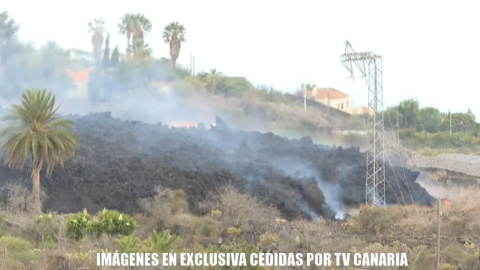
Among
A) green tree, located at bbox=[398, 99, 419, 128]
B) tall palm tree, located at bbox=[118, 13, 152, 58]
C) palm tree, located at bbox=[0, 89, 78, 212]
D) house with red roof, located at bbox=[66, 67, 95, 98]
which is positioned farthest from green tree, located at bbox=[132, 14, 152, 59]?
palm tree, located at bbox=[0, 89, 78, 212]

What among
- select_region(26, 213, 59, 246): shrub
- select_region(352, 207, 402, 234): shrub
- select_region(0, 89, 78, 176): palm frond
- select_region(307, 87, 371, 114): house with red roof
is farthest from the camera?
select_region(307, 87, 371, 114): house with red roof

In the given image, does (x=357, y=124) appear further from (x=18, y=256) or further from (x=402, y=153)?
(x=18, y=256)

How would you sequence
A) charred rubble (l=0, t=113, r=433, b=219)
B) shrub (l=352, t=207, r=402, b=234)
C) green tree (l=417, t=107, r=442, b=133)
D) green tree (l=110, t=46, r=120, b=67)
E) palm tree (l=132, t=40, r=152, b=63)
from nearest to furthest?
shrub (l=352, t=207, r=402, b=234)
charred rubble (l=0, t=113, r=433, b=219)
green tree (l=110, t=46, r=120, b=67)
palm tree (l=132, t=40, r=152, b=63)
green tree (l=417, t=107, r=442, b=133)

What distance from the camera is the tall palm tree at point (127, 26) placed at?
9306cm

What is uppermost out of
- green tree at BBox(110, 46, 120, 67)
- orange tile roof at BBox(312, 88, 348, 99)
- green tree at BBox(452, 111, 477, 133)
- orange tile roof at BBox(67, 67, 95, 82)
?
green tree at BBox(110, 46, 120, 67)

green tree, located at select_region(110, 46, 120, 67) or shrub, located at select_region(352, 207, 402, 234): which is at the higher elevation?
green tree, located at select_region(110, 46, 120, 67)

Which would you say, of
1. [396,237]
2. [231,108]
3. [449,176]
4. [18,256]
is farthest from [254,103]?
[18,256]

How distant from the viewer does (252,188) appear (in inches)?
1864

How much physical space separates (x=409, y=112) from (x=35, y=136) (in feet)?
239

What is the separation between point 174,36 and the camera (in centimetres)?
8888

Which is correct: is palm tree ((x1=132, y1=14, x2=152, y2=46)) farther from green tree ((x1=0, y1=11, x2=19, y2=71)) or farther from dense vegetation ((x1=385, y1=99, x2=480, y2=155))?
dense vegetation ((x1=385, y1=99, x2=480, y2=155))

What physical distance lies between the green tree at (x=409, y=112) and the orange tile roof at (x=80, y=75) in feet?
153

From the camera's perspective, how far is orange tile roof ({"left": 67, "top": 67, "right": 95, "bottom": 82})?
79.4 meters

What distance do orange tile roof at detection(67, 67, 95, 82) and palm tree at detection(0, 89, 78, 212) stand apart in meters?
42.8
